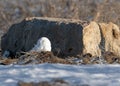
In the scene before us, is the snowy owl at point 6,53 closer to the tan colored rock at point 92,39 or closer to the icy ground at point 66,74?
the tan colored rock at point 92,39

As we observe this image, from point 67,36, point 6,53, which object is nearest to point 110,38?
point 67,36

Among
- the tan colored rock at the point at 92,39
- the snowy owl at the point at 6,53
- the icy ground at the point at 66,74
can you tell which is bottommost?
the icy ground at the point at 66,74

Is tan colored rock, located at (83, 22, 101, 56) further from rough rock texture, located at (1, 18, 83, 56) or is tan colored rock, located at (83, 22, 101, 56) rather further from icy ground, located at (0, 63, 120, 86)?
icy ground, located at (0, 63, 120, 86)

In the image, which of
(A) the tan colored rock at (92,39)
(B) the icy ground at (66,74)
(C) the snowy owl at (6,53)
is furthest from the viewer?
(C) the snowy owl at (6,53)

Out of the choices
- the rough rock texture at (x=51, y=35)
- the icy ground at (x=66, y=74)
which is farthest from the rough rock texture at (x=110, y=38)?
the icy ground at (x=66, y=74)

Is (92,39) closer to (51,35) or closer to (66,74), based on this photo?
(51,35)

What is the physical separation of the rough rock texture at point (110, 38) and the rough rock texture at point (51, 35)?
1.95 feet

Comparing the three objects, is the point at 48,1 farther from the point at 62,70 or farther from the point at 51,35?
the point at 62,70

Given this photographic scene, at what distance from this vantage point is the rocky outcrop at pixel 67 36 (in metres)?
9.21

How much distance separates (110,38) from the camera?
998 cm

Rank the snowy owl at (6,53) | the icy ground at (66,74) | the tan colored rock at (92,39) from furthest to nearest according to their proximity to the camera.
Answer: the snowy owl at (6,53)
the tan colored rock at (92,39)
the icy ground at (66,74)

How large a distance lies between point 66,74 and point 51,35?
163 inches

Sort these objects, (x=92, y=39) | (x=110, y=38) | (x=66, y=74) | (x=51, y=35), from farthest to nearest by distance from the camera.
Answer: (x=110, y=38) < (x=51, y=35) < (x=92, y=39) < (x=66, y=74)

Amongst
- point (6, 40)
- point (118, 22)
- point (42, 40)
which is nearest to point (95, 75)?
point (42, 40)
